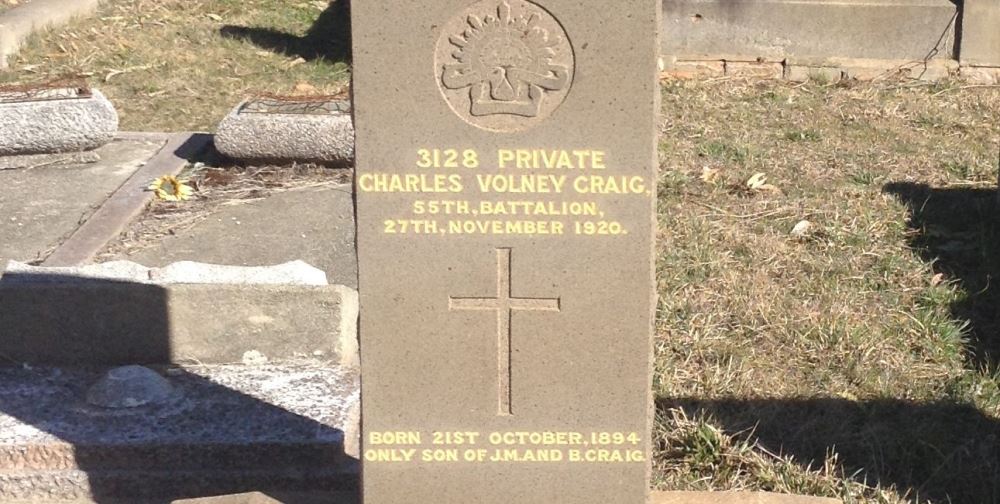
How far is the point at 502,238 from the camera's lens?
335 cm

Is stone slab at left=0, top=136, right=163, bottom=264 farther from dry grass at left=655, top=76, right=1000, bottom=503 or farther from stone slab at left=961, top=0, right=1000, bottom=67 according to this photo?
stone slab at left=961, top=0, right=1000, bottom=67

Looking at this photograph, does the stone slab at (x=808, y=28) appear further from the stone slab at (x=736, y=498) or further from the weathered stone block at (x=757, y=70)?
the stone slab at (x=736, y=498)

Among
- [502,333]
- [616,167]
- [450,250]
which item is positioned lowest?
[502,333]

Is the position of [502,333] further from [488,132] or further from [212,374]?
[212,374]

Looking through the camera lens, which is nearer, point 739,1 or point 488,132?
point 488,132

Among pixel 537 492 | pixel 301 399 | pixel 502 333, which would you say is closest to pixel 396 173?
pixel 502 333

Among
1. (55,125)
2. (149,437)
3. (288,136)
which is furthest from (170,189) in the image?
(149,437)

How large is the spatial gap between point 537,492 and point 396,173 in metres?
0.93

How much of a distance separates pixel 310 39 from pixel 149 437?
24.5 feet

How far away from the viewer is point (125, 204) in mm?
6949

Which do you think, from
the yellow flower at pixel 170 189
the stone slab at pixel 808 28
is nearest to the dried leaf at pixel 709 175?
the stone slab at pixel 808 28

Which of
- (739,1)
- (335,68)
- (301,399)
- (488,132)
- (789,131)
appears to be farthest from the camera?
(335,68)

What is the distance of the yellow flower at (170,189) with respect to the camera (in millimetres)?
7133

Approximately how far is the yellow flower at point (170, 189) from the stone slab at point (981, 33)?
5361mm
